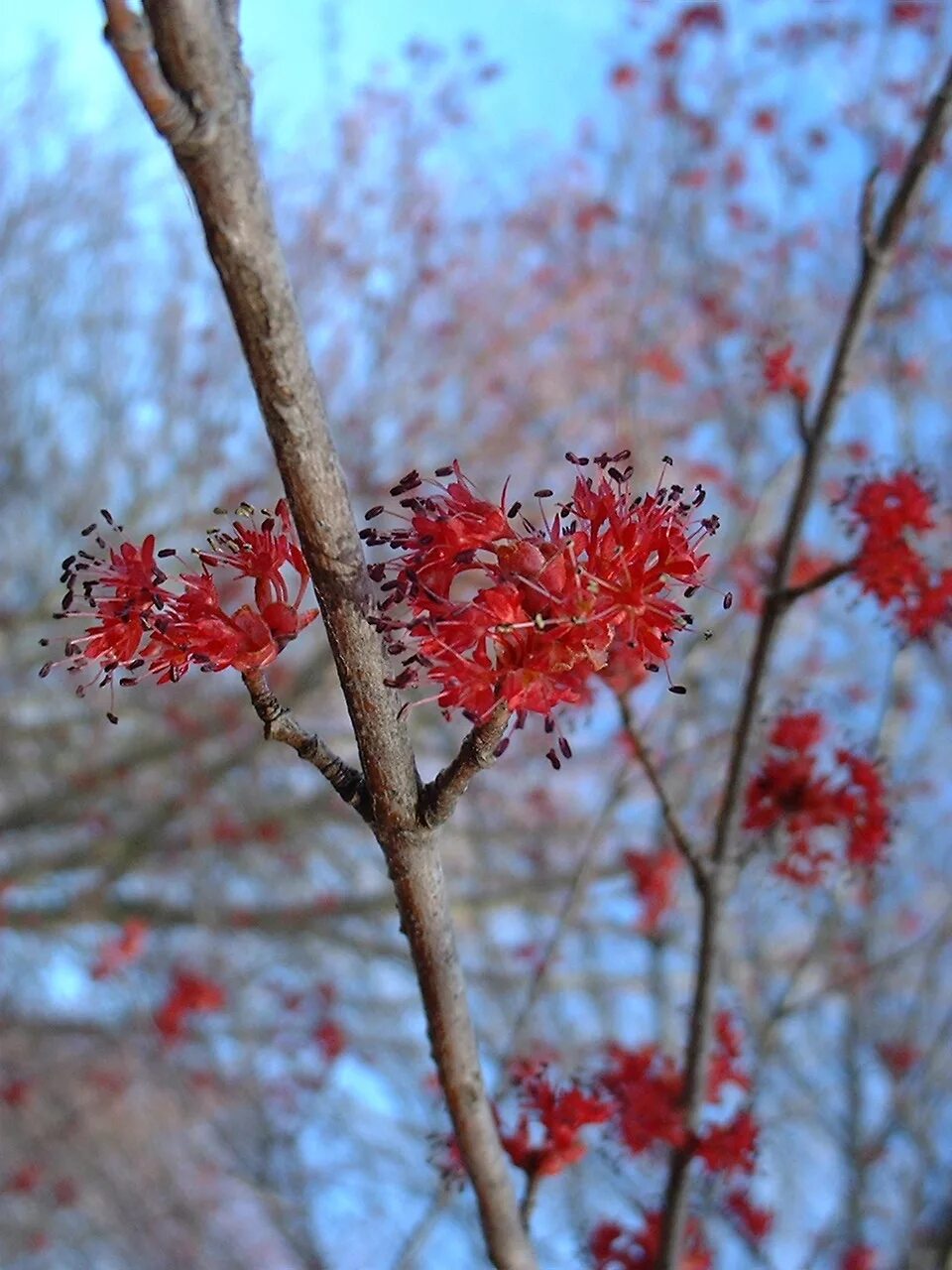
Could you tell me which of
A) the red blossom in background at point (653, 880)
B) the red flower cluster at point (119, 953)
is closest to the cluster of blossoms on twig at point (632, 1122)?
the red blossom in background at point (653, 880)

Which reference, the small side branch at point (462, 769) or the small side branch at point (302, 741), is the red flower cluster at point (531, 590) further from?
the small side branch at point (302, 741)

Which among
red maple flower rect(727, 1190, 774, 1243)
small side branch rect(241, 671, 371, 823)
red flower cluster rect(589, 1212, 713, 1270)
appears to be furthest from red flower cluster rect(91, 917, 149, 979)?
small side branch rect(241, 671, 371, 823)

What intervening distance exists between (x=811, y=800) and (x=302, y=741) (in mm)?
1279

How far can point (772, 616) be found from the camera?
220 cm

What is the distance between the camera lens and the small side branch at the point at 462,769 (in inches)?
47.7

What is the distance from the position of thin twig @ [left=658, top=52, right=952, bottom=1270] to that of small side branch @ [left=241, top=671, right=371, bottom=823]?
3.23ft

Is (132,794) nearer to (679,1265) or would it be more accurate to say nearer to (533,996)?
(533,996)

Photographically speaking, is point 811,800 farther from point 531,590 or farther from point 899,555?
point 531,590

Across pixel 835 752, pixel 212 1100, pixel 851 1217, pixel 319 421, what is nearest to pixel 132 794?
pixel 212 1100

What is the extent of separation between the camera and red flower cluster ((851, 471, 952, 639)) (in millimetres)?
2066

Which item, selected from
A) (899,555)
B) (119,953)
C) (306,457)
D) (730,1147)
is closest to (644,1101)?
(730,1147)

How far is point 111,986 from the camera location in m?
6.42

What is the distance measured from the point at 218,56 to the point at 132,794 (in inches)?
267

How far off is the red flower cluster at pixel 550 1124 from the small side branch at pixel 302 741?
0.82m
